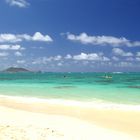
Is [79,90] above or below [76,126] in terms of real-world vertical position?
above

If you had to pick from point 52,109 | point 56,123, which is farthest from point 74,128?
point 52,109

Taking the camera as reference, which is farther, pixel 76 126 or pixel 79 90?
pixel 79 90

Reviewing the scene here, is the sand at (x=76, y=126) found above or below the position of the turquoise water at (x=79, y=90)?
below

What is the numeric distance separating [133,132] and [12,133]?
166 inches

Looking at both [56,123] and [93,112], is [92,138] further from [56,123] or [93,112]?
[93,112]

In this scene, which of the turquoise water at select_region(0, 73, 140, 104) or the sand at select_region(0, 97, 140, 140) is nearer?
the sand at select_region(0, 97, 140, 140)

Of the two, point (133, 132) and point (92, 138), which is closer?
point (92, 138)

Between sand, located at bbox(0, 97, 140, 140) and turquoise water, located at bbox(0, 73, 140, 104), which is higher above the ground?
turquoise water, located at bbox(0, 73, 140, 104)

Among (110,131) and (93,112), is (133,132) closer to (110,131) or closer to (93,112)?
(110,131)

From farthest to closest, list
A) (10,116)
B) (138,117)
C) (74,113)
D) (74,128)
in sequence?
1. (74,113)
2. (138,117)
3. (10,116)
4. (74,128)

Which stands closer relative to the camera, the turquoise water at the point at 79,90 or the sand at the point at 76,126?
the sand at the point at 76,126

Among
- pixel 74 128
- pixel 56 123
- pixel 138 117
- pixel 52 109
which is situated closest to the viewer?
pixel 74 128

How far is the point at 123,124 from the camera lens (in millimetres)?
10844

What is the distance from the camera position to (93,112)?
1363 cm
